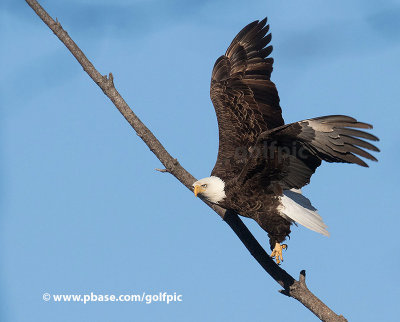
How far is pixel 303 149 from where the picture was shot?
6.68 metres

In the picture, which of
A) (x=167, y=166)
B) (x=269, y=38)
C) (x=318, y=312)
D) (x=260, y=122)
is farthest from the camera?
(x=269, y=38)

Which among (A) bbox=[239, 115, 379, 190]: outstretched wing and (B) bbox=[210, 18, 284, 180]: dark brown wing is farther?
(B) bbox=[210, 18, 284, 180]: dark brown wing

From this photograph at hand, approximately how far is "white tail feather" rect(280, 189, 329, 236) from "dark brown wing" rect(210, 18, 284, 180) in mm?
715

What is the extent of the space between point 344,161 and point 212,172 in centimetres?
194

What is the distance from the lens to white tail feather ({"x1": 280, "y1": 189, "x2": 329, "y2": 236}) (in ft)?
23.1

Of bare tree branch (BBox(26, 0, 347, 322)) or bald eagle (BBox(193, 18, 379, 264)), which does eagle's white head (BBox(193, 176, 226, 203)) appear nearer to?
bald eagle (BBox(193, 18, 379, 264))

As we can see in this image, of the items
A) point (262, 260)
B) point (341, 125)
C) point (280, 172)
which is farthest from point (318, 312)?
point (341, 125)

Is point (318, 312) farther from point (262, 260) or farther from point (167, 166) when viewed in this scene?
point (167, 166)

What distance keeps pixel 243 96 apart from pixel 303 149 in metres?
1.63

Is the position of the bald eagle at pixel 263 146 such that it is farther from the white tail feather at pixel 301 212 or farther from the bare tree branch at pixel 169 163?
the bare tree branch at pixel 169 163

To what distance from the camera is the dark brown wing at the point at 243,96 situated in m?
7.80

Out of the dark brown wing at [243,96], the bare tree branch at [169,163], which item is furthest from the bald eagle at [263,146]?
the bare tree branch at [169,163]

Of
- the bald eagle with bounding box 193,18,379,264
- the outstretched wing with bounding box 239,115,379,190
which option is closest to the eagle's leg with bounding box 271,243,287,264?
the bald eagle with bounding box 193,18,379,264

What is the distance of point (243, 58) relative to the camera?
848 centimetres
